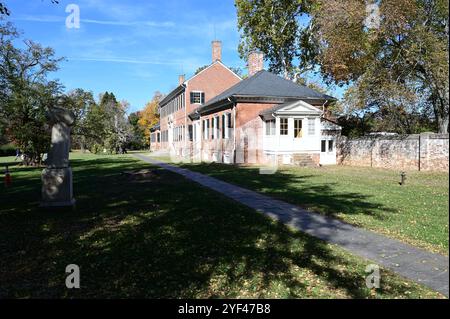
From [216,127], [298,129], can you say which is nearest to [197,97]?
[216,127]

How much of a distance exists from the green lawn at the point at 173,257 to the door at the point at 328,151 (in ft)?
62.5

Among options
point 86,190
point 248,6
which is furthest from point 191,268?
point 248,6

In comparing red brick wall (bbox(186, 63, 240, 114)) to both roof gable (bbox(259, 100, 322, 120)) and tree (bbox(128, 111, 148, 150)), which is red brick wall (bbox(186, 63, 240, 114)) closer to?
roof gable (bbox(259, 100, 322, 120))

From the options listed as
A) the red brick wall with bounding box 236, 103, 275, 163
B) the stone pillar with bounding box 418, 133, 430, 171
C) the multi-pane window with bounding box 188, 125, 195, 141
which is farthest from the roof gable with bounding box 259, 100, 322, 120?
the multi-pane window with bounding box 188, 125, 195, 141

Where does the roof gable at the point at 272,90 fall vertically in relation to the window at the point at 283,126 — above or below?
above

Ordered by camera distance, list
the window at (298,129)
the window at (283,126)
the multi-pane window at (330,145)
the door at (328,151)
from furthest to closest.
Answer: the multi-pane window at (330,145) < the door at (328,151) < the window at (298,129) < the window at (283,126)

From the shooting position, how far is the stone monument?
9.21 m

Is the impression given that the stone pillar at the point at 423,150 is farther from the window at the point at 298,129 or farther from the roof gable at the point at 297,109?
the window at the point at 298,129

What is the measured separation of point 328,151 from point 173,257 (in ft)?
77.0

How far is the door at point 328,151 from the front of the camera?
2717cm

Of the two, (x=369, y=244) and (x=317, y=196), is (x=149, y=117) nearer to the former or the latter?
(x=317, y=196)

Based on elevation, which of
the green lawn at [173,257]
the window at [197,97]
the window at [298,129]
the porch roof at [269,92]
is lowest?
the green lawn at [173,257]

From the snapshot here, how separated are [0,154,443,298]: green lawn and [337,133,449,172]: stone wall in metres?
13.4

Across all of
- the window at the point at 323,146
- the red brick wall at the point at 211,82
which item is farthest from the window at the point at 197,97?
the window at the point at 323,146
